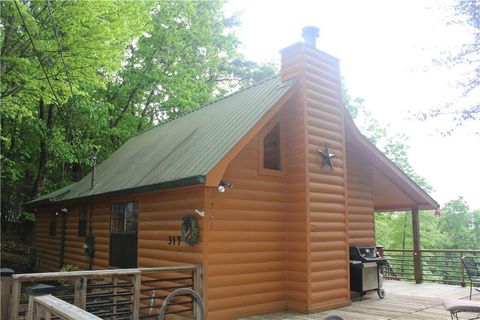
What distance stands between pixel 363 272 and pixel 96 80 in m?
9.23

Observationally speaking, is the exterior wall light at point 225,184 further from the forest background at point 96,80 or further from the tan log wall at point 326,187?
the forest background at point 96,80

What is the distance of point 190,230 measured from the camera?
7090mm

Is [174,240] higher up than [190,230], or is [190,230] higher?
[190,230]

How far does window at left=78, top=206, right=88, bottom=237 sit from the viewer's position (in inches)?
470

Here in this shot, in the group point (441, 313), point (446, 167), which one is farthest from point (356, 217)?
point (446, 167)

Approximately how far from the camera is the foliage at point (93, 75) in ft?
37.0

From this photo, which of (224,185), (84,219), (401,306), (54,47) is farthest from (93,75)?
(401,306)

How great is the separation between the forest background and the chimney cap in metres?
5.35

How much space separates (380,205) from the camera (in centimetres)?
1281

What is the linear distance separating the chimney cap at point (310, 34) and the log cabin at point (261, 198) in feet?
0.07

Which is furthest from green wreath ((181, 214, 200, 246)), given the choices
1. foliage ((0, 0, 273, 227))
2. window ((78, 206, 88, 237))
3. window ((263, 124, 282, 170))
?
foliage ((0, 0, 273, 227))

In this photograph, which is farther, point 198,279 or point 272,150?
point 272,150

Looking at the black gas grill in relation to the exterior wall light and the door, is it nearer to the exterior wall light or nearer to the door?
the exterior wall light

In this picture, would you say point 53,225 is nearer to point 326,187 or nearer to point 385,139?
point 326,187
